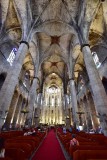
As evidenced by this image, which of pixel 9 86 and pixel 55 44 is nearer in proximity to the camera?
pixel 9 86

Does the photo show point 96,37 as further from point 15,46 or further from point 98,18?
point 15,46

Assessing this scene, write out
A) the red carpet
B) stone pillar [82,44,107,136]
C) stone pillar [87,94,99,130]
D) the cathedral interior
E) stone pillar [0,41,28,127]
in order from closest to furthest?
the red carpet
stone pillar [82,44,107,136]
stone pillar [0,41,28,127]
the cathedral interior
stone pillar [87,94,99,130]

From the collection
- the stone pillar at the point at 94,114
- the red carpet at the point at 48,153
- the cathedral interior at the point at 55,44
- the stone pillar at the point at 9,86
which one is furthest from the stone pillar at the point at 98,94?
the stone pillar at the point at 94,114

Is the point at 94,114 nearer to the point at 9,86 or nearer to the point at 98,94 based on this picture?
the point at 98,94

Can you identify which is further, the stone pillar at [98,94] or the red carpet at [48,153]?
the stone pillar at [98,94]

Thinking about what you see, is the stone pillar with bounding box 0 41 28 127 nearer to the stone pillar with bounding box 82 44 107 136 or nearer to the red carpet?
the red carpet

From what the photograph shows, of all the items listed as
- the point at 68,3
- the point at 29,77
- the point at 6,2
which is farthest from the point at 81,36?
the point at 29,77

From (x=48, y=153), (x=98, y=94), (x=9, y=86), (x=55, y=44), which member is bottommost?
(x=48, y=153)

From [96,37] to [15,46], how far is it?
14.3 m

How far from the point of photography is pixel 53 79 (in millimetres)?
41594

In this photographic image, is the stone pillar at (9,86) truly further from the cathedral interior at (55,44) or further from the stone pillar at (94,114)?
the stone pillar at (94,114)

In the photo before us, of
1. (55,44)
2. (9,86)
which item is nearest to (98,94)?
(9,86)

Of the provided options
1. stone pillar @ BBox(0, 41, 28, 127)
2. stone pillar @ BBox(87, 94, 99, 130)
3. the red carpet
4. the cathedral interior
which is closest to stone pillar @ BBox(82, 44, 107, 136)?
the cathedral interior

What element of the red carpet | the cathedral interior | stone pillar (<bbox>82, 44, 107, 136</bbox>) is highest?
the cathedral interior
